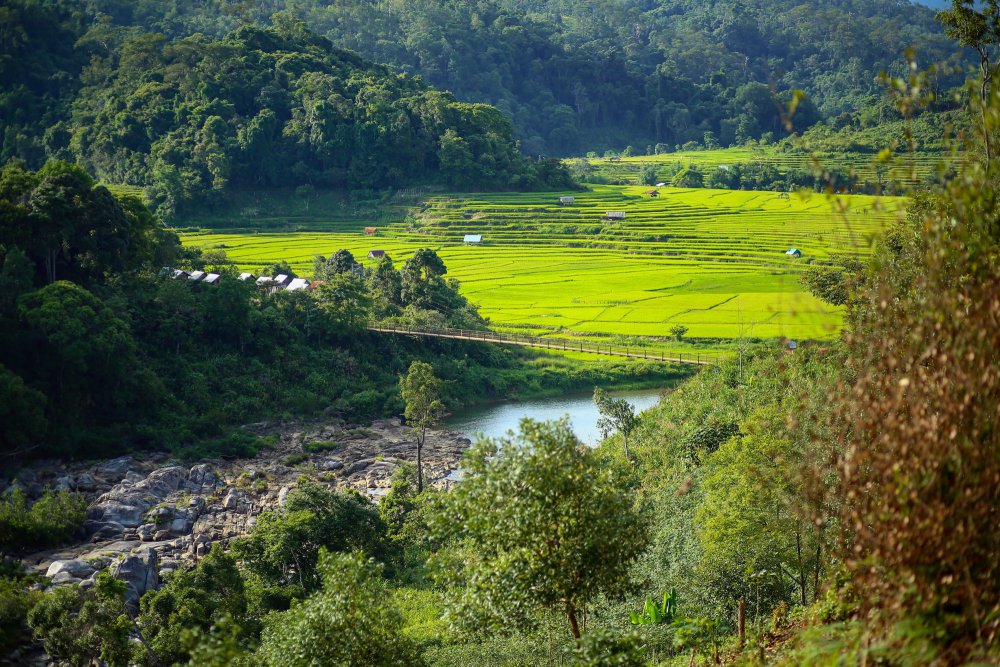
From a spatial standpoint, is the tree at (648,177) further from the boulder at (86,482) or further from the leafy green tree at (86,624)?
the leafy green tree at (86,624)

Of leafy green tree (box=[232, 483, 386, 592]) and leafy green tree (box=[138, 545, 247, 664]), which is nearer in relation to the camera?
leafy green tree (box=[138, 545, 247, 664])

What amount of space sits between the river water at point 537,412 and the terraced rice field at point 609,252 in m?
2.03

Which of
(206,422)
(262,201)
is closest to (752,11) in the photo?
(262,201)

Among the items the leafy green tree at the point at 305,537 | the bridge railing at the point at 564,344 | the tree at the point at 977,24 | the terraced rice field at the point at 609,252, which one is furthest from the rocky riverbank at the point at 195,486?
the tree at the point at 977,24

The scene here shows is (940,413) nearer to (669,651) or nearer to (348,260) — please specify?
(669,651)

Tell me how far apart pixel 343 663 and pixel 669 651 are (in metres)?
3.49

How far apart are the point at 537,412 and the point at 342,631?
57.8 feet

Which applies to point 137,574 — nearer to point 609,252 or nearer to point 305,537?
point 305,537

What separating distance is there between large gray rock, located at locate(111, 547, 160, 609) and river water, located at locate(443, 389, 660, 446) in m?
10.2

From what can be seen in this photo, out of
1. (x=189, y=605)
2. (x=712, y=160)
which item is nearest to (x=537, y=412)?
(x=189, y=605)

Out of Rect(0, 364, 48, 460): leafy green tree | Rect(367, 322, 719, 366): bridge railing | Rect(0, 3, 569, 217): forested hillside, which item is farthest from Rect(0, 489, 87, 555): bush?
Rect(0, 3, 569, 217): forested hillside

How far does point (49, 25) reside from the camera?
46.8 meters

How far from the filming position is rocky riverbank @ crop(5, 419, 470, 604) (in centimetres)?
1525

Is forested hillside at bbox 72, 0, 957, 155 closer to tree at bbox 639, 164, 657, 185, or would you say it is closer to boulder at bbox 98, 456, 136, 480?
tree at bbox 639, 164, 657, 185
